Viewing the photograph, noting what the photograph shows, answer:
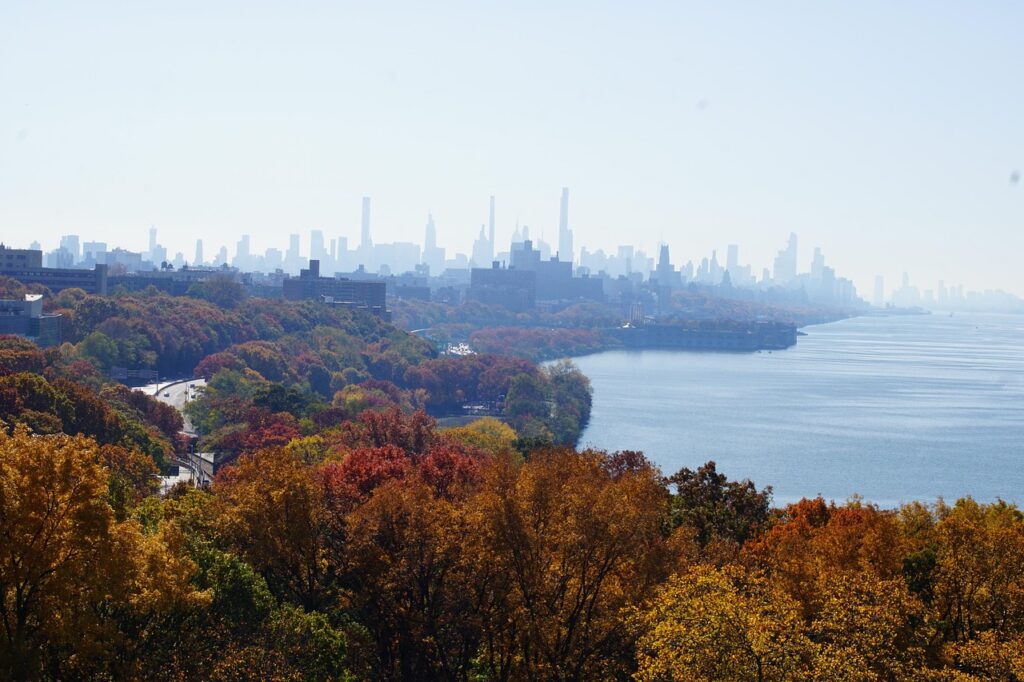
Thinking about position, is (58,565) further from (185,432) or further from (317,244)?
(317,244)

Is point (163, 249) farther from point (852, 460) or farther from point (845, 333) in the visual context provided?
point (852, 460)

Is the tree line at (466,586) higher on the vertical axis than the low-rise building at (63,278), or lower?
lower

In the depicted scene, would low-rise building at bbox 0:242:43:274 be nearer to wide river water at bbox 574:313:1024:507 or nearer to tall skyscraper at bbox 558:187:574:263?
wide river water at bbox 574:313:1024:507

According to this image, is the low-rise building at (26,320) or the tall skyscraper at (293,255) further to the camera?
the tall skyscraper at (293,255)

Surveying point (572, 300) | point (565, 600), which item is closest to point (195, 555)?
point (565, 600)

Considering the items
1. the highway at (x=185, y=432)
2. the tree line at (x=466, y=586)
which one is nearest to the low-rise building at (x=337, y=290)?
the highway at (x=185, y=432)

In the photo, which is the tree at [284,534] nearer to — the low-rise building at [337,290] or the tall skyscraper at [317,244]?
the low-rise building at [337,290]
